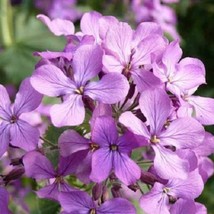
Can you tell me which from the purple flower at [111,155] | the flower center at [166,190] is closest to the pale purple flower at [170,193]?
the flower center at [166,190]

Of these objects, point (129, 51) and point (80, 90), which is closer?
point (80, 90)

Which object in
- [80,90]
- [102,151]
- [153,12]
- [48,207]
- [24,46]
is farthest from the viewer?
[153,12]

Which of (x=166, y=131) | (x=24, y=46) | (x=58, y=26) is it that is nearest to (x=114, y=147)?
(x=166, y=131)

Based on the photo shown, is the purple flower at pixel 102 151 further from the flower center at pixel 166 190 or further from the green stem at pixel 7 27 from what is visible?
the green stem at pixel 7 27

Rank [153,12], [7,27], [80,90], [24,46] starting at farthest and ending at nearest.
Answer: [153,12] < [7,27] < [24,46] < [80,90]

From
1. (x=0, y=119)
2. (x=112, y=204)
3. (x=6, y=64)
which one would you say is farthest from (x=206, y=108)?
(x=6, y=64)

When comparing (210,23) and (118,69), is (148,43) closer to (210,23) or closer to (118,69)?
(118,69)

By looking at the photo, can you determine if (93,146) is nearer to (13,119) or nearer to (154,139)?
(154,139)
